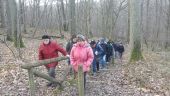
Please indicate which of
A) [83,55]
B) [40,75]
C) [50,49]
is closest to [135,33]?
[50,49]

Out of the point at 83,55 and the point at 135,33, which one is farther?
the point at 135,33

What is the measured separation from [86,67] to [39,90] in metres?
1.95

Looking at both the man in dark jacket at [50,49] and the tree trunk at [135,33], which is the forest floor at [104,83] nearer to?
the man in dark jacket at [50,49]

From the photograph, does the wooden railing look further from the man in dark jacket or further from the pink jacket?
the man in dark jacket

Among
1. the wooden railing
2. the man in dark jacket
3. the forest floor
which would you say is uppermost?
the man in dark jacket

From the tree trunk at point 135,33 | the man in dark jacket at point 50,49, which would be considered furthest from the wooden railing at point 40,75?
the tree trunk at point 135,33

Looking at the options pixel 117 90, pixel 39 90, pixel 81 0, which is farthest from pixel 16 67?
pixel 81 0

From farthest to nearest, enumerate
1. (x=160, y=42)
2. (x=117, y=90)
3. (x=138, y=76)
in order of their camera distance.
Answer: (x=160, y=42)
(x=138, y=76)
(x=117, y=90)

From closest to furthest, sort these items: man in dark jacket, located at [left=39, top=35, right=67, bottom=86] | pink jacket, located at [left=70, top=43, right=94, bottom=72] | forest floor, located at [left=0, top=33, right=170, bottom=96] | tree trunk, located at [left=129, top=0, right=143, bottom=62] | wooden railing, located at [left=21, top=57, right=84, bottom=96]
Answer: wooden railing, located at [left=21, top=57, right=84, bottom=96], pink jacket, located at [left=70, top=43, right=94, bottom=72], man in dark jacket, located at [left=39, top=35, right=67, bottom=86], forest floor, located at [left=0, top=33, right=170, bottom=96], tree trunk, located at [left=129, top=0, right=143, bottom=62]

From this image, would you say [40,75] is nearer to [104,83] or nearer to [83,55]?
[83,55]

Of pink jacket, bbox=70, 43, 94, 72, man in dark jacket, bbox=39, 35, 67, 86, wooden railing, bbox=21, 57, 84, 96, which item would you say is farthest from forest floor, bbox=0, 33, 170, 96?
pink jacket, bbox=70, 43, 94, 72

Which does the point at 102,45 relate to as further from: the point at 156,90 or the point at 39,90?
the point at 39,90

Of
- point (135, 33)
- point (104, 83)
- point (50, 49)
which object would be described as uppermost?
point (135, 33)

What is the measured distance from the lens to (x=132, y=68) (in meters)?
16.6
